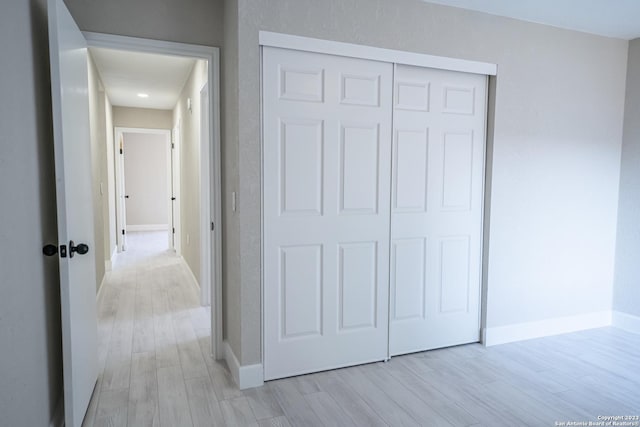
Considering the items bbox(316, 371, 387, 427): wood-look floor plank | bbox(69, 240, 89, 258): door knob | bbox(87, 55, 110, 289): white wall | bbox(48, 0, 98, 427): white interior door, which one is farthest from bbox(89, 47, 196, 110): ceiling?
bbox(316, 371, 387, 427): wood-look floor plank

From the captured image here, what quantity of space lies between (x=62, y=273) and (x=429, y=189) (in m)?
2.28

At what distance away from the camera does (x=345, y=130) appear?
103 inches

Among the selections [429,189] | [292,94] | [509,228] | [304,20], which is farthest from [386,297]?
[304,20]

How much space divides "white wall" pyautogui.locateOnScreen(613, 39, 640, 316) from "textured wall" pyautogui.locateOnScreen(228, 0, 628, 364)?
0.22 feet

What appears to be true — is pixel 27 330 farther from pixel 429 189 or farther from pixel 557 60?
pixel 557 60

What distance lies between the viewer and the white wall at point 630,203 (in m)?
3.45

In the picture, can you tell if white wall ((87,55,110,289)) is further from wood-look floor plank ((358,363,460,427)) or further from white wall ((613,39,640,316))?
white wall ((613,39,640,316))

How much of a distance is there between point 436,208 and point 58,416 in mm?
2571

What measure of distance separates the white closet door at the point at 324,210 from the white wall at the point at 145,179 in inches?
307

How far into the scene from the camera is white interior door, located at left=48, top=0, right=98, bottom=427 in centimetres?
177

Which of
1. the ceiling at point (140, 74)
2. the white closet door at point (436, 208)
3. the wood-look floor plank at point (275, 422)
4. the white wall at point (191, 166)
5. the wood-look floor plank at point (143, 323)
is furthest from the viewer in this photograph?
the white wall at point (191, 166)

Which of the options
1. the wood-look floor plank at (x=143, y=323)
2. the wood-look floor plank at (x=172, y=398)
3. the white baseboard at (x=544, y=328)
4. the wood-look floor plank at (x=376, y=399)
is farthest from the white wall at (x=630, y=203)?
the wood-look floor plank at (x=143, y=323)

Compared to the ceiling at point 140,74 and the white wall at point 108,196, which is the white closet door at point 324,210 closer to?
the ceiling at point 140,74

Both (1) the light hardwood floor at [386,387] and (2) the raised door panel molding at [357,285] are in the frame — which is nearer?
(1) the light hardwood floor at [386,387]
